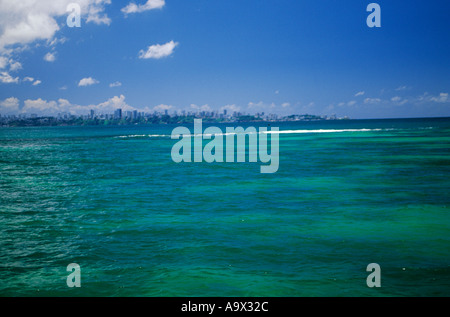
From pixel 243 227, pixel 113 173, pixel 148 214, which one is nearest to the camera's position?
pixel 243 227

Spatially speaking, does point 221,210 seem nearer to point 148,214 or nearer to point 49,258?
point 148,214

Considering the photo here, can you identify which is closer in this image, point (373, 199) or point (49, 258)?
point (49, 258)

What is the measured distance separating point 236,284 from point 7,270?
21.6 feet

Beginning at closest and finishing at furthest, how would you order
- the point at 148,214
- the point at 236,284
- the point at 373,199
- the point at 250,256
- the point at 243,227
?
the point at 236,284, the point at 250,256, the point at 243,227, the point at 148,214, the point at 373,199

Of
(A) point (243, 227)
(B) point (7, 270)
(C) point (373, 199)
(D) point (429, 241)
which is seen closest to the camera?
(B) point (7, 270)

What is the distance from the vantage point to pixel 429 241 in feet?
40.1

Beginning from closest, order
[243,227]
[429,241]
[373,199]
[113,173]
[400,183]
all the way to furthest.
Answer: [429,241] → [243,227] → [373,199] → [400,183] → [113,173]

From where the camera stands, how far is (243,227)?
45.8 feet

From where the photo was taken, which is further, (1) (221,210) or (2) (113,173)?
(2) (113,173)

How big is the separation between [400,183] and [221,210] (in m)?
12.6

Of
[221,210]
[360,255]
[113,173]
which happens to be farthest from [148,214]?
[113,173]

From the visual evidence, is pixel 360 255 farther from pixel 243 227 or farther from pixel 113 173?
pixel 113 173

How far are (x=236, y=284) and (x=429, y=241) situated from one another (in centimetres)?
725

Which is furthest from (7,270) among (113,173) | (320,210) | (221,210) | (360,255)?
(113,173)
